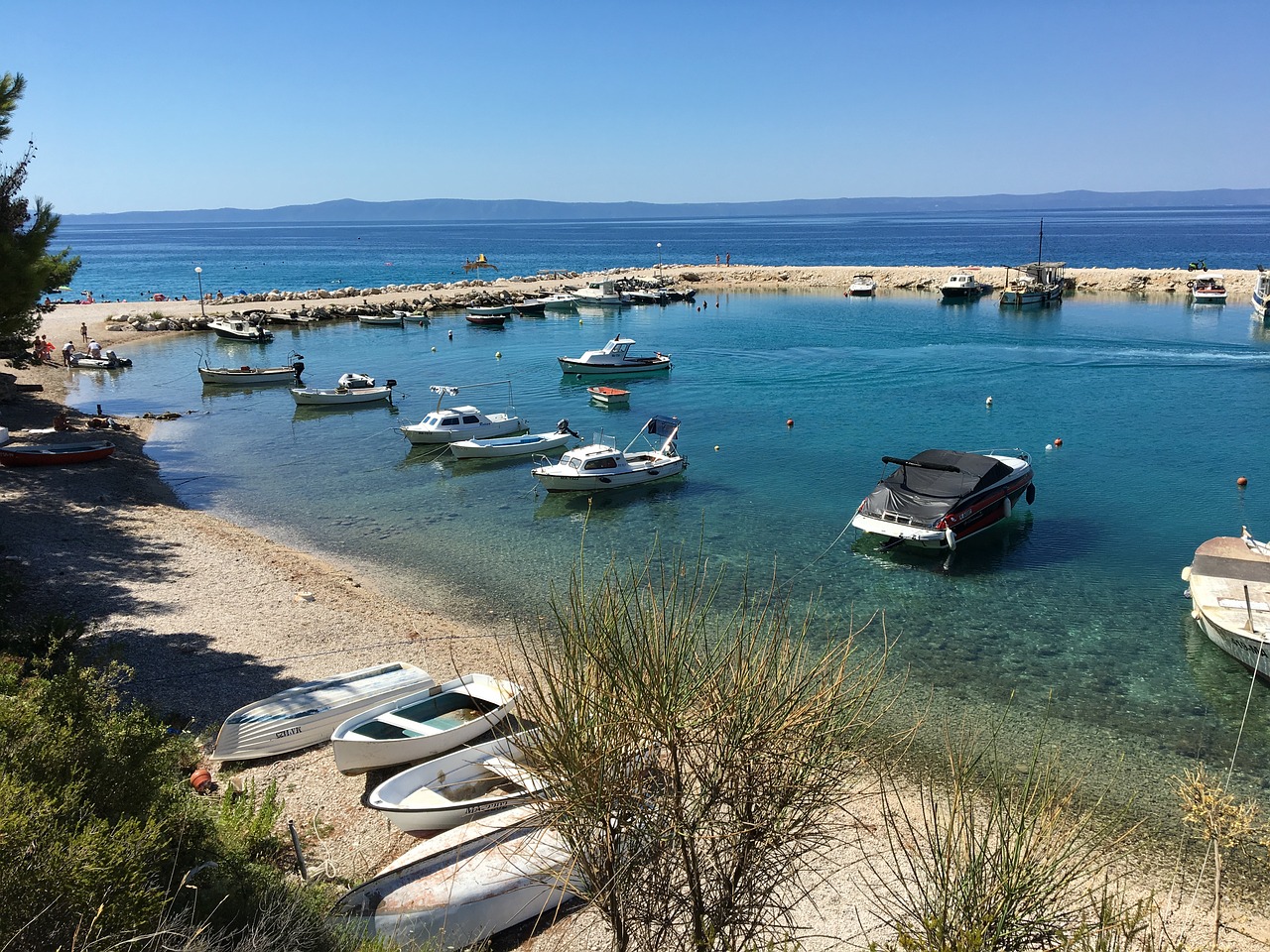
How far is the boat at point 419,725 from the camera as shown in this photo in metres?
12.8

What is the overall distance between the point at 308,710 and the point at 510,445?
20.2 meters

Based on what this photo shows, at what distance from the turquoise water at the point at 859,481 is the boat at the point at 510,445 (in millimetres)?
638

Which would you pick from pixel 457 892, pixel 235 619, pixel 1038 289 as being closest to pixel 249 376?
pixel 235 619

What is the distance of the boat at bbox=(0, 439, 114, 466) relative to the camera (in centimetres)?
2794

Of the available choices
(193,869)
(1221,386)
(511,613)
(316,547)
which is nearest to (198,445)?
(316,547)

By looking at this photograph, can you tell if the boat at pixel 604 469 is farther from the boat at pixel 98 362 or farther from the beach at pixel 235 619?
the boat at pixel 98 362

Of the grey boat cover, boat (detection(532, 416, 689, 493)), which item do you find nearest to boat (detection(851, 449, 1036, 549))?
the grey boat cover

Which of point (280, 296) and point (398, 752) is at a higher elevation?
point (280, 296)

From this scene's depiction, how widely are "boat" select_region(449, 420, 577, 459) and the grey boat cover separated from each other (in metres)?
13.6

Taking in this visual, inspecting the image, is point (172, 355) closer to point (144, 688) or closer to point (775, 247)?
point (144, 688)

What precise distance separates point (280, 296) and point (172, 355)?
26.5m

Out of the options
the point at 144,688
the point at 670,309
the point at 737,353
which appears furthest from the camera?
the point at 670,309

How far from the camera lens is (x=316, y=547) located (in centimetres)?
2450

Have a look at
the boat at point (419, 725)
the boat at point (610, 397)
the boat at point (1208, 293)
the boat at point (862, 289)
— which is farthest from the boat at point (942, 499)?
the boat at point (862, 289)
